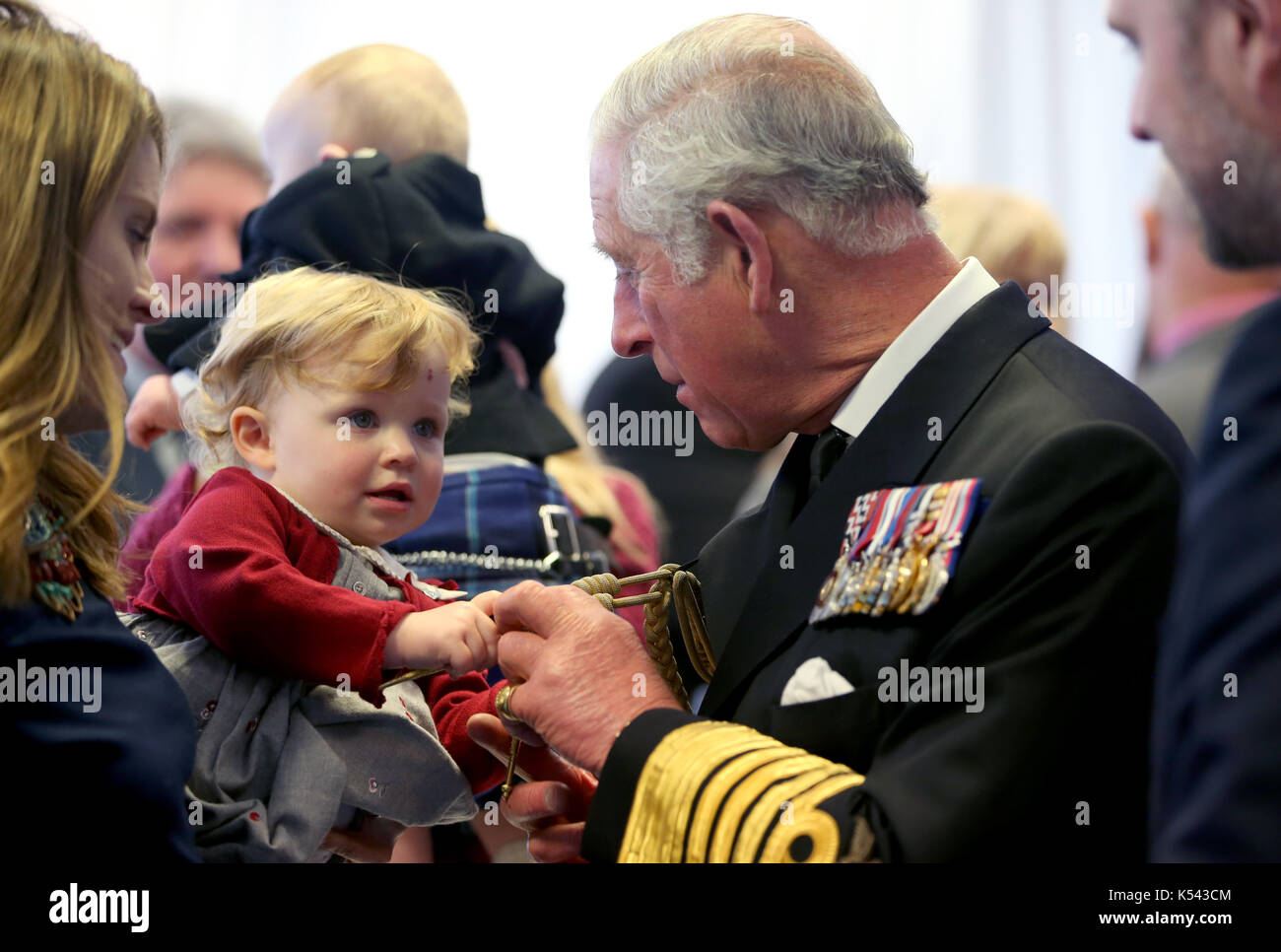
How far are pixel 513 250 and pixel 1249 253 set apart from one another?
1273 millimetres

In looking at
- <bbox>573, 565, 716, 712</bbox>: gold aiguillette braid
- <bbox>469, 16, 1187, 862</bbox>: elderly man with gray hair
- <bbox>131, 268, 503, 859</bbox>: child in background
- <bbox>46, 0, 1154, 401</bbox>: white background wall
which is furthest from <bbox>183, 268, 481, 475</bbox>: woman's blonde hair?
<bbox>46, 0, 1154, 401</bbox>: white background wall

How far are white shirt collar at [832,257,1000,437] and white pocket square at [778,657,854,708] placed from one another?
33 centimetres

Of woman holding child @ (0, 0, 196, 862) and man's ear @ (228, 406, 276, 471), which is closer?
woman holding child @ (0, 0, 196, 862)

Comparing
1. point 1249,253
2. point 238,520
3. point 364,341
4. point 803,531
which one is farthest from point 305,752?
point 1249,253

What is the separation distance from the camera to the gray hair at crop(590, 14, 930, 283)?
5.63 feet

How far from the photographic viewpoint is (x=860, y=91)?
175 cm

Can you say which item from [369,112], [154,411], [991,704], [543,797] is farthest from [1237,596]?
[369,112]

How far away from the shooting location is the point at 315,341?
1.78m

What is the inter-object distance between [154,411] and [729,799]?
1.19 metres

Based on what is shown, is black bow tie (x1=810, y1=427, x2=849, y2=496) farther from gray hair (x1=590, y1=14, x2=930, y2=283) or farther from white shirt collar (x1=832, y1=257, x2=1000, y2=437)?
gray hair (x1=590, y1=14, x2=930, y2=283)

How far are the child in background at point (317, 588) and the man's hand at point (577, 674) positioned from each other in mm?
75

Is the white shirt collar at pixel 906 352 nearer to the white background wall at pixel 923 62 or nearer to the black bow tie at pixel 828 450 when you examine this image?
the black bow tie at pixel 828 450

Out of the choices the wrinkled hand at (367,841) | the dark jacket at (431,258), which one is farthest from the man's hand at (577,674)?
the dark jacket at (431,258)

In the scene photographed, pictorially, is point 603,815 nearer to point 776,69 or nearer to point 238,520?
point 238,520
